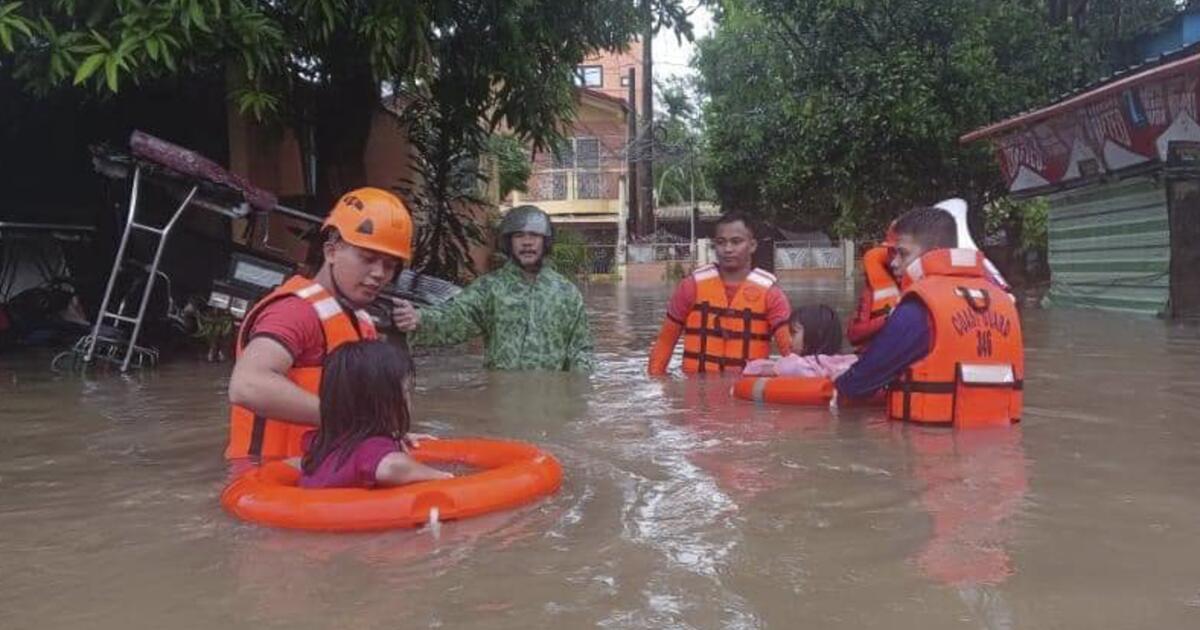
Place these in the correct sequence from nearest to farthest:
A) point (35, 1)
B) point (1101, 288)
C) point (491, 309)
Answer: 1. point (491, 309)
2. point (35, 1)
3. point (1101, 288)

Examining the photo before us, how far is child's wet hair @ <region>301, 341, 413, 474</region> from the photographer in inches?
135

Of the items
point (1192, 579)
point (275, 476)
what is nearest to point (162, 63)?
point (275, 476)

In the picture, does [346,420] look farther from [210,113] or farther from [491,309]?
[210,113]

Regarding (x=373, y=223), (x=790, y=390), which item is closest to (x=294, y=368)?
(x=373, y=223)

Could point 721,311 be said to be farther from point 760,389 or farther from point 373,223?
point 373,223

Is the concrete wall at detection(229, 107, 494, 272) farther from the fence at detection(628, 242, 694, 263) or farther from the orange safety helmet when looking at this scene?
the fence at detection(628, 242, 694, 263)

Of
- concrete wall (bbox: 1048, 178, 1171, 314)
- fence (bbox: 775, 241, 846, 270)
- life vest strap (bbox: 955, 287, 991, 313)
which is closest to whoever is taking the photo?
life vest strap (bbox: 955, 287, 991, 313)

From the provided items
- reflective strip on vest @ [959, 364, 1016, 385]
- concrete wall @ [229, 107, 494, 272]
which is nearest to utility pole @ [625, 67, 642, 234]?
concrete wall @ [229, 107, 494, 272]

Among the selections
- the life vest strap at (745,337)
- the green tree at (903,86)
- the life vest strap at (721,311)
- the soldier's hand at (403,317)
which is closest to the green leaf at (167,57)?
the soldier's hand at (403,317)

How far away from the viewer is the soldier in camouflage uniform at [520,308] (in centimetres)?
629

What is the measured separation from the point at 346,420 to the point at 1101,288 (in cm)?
1271

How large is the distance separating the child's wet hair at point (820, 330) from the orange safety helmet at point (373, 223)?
313 cm

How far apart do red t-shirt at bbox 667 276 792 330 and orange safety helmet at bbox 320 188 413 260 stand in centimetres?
309

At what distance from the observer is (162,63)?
7.33m
